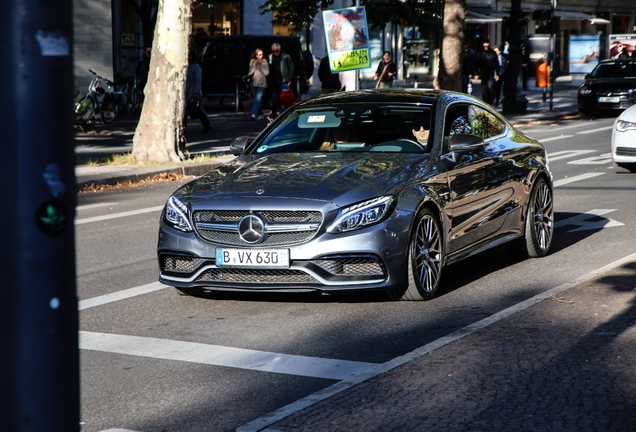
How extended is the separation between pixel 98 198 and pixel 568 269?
714 cm

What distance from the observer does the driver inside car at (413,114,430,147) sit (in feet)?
23.2

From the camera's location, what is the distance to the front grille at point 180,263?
621 cm

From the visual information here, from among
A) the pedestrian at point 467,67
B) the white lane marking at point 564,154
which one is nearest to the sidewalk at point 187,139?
the pedestrian at point 467,67

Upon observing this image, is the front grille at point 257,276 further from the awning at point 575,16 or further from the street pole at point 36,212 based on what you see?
the awning at point 575,16

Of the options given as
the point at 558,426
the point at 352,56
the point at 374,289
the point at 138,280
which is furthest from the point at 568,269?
the point at 352,56

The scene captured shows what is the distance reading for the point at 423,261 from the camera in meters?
6.41

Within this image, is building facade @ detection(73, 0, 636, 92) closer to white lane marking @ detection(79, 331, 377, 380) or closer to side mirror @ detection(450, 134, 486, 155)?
side mirror @ detection(450, 134, 486, 155)

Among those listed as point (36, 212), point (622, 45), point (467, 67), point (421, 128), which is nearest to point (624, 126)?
point (421, 128)

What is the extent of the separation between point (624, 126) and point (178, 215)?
9.43 metres

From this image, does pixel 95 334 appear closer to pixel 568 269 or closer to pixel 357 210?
pixel 357 210

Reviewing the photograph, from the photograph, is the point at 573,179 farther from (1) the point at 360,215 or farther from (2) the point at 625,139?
(1) the point at 360,215

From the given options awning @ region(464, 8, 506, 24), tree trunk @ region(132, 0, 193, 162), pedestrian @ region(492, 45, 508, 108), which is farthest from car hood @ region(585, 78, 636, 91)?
awning @ region(464, 8, 506, 24)

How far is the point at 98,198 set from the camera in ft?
41.3

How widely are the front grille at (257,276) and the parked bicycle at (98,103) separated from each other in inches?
702
